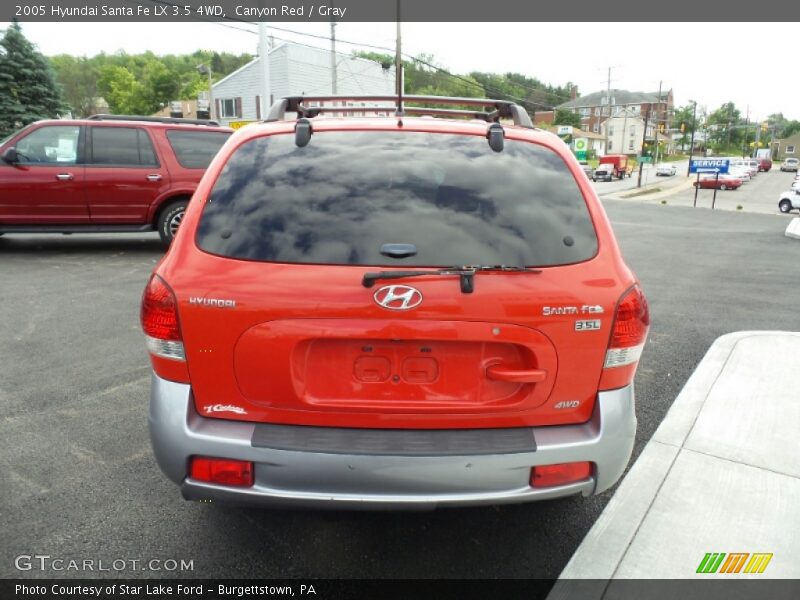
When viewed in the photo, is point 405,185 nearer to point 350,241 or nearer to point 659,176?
point 350,241

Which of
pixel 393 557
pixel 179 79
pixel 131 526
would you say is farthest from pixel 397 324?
pixel 179 79

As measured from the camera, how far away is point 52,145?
8.70m

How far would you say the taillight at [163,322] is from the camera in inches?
84.0

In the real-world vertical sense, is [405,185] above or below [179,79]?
below

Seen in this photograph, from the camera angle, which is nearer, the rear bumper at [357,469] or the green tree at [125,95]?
the rear bumper at [357,469]

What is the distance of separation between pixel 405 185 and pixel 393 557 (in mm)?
1626

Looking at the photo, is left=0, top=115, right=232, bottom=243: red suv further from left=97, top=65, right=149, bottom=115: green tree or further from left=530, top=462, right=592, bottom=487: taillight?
left=97, top=65, right=149, bottom=115: green tree

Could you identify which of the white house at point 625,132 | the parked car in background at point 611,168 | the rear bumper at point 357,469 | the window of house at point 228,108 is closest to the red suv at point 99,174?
the rear bumper at point 357,469

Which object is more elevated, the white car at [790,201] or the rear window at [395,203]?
the rear window at [395,203]

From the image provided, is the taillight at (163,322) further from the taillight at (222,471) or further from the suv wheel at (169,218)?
the suv wheel at (169,218)

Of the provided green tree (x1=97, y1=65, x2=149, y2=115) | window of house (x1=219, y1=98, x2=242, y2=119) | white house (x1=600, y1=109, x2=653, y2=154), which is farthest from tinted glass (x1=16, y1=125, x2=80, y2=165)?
white house (x1=600, y1=109, x2=653, y2=154)

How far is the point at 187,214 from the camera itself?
7.57 feet

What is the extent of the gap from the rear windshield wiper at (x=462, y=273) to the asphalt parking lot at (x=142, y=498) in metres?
1.30

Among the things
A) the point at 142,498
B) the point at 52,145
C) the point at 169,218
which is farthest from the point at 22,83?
the point at 142,498
